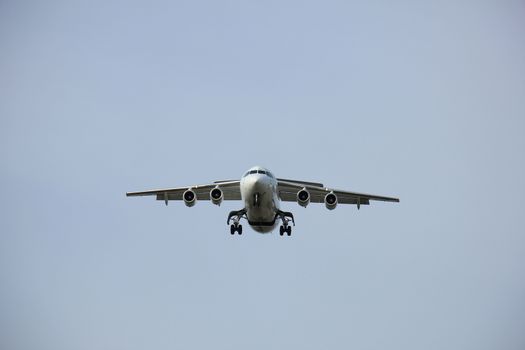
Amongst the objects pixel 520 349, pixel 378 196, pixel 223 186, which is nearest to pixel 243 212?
pixel 223 186

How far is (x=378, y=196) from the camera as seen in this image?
41.2 m

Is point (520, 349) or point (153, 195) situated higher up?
point (153, 195)

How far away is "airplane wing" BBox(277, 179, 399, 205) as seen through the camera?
131 ft

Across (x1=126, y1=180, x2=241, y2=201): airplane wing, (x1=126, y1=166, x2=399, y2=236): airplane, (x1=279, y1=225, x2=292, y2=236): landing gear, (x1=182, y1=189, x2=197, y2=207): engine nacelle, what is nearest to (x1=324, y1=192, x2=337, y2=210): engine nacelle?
(x1=126, y1=166, x2=399, y2=236): airplane

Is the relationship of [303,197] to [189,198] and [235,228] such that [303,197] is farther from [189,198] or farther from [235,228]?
[189,198]

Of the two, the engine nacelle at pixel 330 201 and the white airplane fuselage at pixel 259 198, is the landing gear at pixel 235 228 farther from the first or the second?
the engine nacelle at pixel 330 201

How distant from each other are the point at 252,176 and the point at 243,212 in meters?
4.05

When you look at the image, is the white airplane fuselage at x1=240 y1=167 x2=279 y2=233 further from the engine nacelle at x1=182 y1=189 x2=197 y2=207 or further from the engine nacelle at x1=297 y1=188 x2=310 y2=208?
the engine nacelle at x1=182 y1=189 x2=197 y2=207

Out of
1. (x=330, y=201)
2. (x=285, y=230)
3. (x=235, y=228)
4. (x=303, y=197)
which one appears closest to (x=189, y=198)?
(x=235, y=228)

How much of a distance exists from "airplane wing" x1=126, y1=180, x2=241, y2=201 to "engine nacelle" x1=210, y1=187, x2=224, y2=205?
86 cm

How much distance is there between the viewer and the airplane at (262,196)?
116ft

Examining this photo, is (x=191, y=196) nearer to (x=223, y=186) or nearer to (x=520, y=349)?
(x=223, y=186)

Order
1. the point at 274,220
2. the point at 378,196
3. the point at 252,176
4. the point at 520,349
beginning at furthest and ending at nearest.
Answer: the point at 520,349 < the point at 378,196 < the point at 274,220 < the point at 252,176

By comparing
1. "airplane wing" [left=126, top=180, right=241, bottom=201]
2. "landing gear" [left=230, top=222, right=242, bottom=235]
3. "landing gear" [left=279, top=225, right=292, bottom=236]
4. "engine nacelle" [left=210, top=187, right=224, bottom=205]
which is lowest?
"landing gear" [left=279, top=225, right=292, bottom=236]
